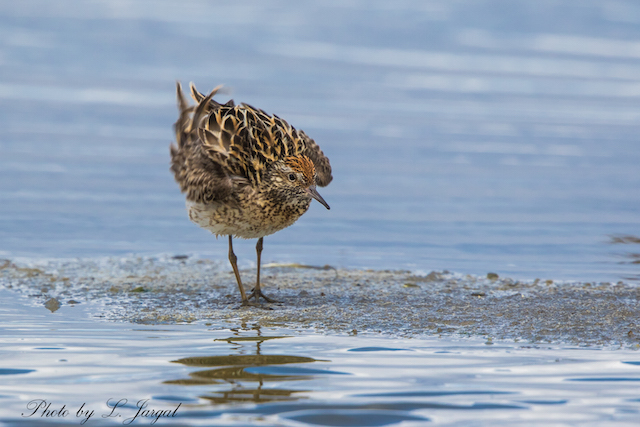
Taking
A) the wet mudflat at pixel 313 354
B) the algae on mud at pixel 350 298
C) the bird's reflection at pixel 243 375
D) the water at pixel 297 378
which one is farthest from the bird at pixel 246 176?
the bird's reflection at pixel 243 375

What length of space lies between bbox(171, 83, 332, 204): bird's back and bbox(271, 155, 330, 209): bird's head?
125 mm

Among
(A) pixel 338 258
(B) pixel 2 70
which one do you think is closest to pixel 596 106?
(A) pixel 338 258

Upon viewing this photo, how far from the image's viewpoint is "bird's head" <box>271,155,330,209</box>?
8.22 meters

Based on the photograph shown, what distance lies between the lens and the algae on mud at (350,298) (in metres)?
7.04

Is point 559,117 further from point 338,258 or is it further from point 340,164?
point 338,258

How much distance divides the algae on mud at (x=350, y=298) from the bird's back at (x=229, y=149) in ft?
3.09

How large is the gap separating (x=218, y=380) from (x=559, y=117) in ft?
39.6

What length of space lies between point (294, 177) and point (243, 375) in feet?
8.86

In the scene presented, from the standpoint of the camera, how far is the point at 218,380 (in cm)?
575

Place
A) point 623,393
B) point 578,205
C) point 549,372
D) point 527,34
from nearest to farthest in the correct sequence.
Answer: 1. point 623,393
2. point 549,372
3. point 578,205
4. point 527,34

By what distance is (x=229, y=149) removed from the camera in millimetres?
8328

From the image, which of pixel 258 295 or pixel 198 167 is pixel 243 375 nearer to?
pixel 258 295

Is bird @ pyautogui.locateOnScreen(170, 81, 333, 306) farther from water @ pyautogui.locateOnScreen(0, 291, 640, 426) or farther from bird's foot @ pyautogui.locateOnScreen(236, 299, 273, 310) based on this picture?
water @ pyautogui.locateOnScreen(0, 291, 640, 426)

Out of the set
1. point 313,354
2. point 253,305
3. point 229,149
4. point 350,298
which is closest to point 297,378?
point 313,354
